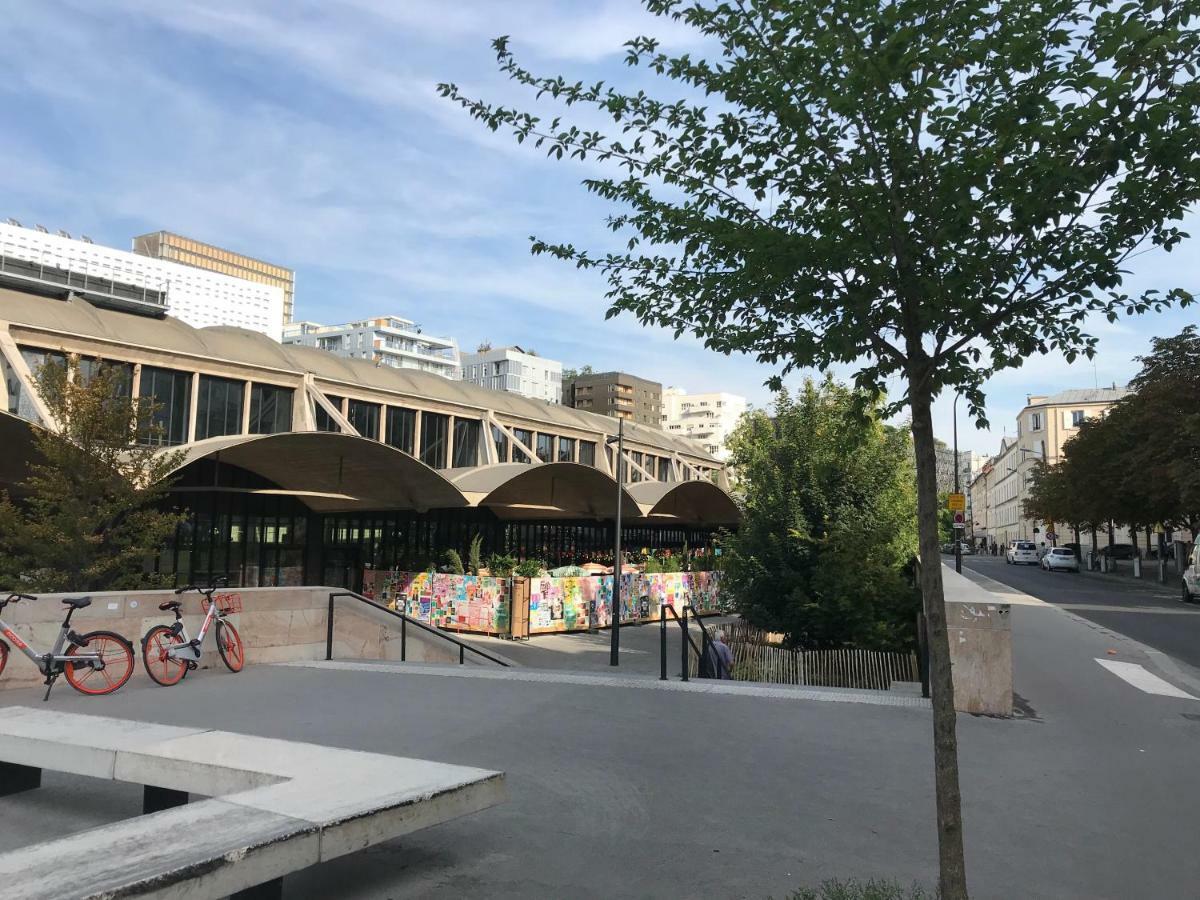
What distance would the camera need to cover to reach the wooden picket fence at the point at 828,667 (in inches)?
529

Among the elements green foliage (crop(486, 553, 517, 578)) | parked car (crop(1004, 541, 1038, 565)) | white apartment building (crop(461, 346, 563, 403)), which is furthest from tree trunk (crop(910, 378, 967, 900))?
white apartment building (crop(461, 346, 563, 403))

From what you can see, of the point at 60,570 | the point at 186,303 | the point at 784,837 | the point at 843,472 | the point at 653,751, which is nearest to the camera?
the point at 784,837

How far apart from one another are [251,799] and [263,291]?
7072 inches

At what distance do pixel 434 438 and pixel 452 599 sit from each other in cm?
1219

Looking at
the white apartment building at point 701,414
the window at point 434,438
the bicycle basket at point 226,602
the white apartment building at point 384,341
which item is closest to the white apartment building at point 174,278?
the white apartment building at point 384,341

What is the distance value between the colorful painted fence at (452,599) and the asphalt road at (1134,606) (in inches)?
606

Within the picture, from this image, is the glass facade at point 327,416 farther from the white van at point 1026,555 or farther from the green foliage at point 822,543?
the white van at point 1026,555

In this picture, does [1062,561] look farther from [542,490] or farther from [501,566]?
[501,566]

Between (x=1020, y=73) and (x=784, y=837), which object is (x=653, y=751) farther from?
A: (x=1020, y=73)

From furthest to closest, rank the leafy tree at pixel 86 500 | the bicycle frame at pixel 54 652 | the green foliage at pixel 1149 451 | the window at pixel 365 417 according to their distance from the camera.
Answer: the green foliage at pixel 1149 451 < the window at pixel 365 417 < the leafy tree at pixel 86 500 < the bicycle frame at pixel 54 652

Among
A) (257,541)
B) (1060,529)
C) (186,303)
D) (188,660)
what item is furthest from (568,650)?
(186,303)

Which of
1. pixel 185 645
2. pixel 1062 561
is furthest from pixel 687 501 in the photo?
pixel 1062 561

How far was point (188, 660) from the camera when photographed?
10906 mm

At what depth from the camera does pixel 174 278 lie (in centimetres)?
15725
